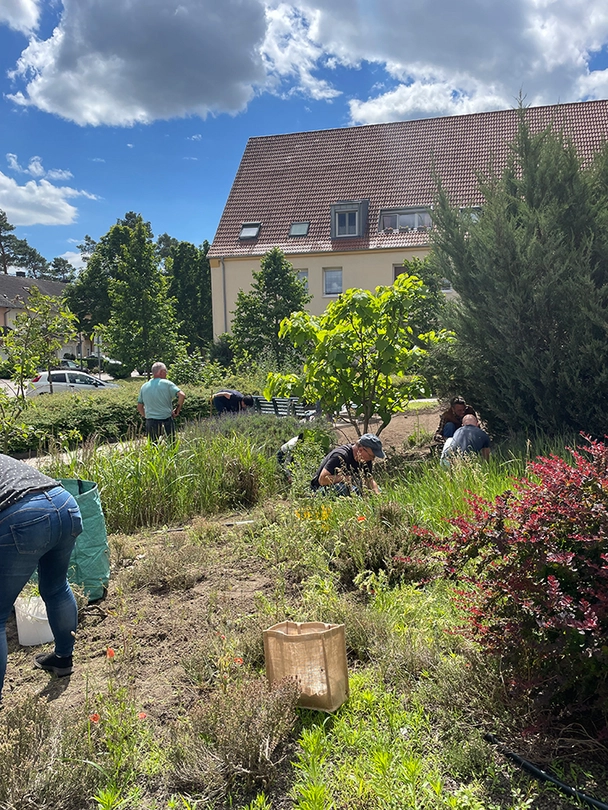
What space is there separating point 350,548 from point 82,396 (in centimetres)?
1156

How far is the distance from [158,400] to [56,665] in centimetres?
603

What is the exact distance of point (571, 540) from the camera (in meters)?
2.50

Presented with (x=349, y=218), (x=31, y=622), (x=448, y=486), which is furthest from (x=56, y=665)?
(x=349, y=218)

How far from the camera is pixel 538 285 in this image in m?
7.68

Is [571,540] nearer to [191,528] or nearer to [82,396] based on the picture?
[191,528]

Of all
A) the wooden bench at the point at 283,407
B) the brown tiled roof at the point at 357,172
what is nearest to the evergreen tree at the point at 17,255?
the brown tiled roof at the point at 357,172

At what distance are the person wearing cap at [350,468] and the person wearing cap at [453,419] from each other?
2.47 meters

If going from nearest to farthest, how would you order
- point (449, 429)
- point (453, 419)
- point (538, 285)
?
Result: point (538, 285) → point (449, 429) → point (453, 419)

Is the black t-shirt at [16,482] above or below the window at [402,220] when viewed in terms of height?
below

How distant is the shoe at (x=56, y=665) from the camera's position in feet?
11.0

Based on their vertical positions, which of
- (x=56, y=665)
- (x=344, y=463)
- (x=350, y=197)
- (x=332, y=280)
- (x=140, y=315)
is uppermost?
(x=350, y=197)

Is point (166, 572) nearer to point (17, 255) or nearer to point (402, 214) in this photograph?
point (402, 214)

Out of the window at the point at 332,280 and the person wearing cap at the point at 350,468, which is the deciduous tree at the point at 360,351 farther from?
the window at the point at 332,280

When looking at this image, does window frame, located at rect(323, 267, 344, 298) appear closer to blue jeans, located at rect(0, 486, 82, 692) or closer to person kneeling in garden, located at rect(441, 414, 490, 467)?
person kneeling in garden, located at rect(441, 414, 490, 467)
